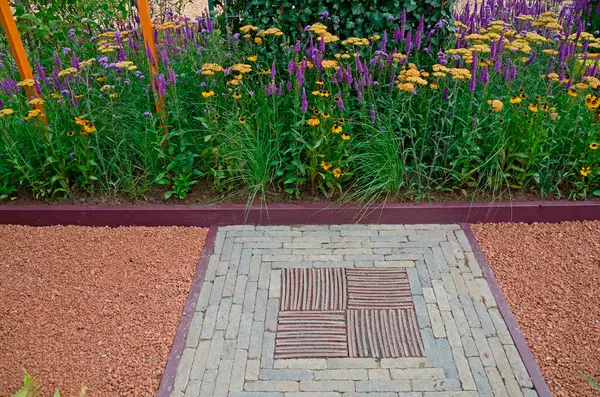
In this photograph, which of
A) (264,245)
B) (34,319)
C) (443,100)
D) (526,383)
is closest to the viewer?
(526,383)

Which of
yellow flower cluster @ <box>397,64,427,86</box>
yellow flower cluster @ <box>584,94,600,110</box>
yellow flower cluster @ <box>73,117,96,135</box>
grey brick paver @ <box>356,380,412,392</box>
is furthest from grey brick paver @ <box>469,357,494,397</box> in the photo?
yellow flower cluster @ <box>73,117,96,135</box>

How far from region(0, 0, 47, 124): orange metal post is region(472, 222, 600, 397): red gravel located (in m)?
3.77

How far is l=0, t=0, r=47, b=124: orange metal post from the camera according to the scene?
3.85 m

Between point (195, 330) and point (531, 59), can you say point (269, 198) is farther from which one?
point (531, 59)

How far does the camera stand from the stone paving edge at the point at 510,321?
2684 mm

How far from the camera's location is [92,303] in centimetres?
326

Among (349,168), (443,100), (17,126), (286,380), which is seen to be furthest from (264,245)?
(17,126)

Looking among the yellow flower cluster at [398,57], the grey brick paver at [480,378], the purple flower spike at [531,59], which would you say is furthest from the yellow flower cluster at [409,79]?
the grey brick paver at [480,378]

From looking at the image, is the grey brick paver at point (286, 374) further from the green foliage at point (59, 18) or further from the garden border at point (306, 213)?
the green foliage at point (59, 18)

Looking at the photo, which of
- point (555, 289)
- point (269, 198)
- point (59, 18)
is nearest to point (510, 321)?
point (555, 289)

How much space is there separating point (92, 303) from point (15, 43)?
2223 millimetres

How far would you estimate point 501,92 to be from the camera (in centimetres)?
419

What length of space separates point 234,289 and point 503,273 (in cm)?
185

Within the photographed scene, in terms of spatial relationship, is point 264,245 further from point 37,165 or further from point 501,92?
point 501,92
